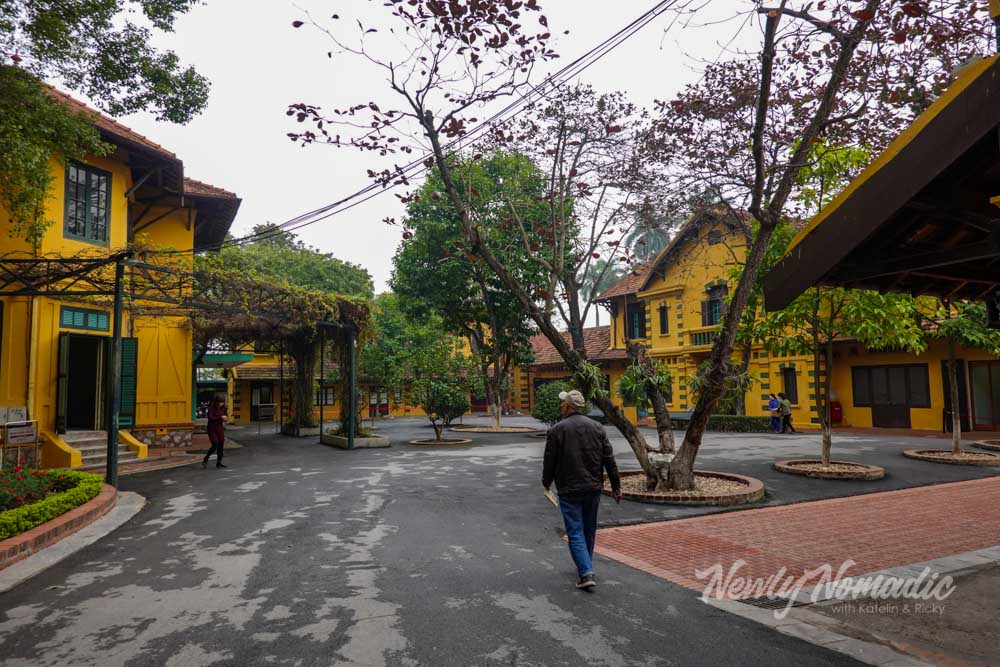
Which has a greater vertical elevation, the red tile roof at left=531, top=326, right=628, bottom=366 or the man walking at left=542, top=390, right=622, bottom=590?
the red tile roof at left=531, top=326, right=628, bottom=366

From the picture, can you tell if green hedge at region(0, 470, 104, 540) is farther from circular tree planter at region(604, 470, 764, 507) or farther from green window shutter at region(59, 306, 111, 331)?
circular tree planter at region(604, 470, 764, 507)

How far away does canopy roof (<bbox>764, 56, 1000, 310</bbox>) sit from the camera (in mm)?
3303

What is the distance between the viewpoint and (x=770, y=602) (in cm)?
494

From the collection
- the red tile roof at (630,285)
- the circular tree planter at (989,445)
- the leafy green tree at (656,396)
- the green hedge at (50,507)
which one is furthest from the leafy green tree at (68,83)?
the red tile roof at (630,285)

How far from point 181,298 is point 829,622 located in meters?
11.7

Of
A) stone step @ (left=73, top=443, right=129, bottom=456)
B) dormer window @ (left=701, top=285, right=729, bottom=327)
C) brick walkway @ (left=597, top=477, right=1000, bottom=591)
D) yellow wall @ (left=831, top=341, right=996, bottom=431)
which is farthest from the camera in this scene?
dormer window @ (left=701, top=285, right=729, bottom=327)

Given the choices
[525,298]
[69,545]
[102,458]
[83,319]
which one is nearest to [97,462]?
[102,458]

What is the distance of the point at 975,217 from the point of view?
4.16 metres

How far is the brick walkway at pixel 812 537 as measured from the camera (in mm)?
6062

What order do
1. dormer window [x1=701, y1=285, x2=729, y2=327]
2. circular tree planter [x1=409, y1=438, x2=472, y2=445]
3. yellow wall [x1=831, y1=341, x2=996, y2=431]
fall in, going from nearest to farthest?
circular tree planter [x1=409, y1=438, x2=472, y2=445], yellow wall [x1=831, y1=341, x2=996, y2=431], dormer window [x1=701, y1=285, x2=729, y2=327]

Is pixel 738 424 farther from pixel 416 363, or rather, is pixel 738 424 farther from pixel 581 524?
pixel 581 524

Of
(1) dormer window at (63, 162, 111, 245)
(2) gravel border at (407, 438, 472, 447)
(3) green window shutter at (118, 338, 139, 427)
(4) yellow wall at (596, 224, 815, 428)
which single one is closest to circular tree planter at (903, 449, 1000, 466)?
(4) yellow wall at (596, 224, 815, 428)

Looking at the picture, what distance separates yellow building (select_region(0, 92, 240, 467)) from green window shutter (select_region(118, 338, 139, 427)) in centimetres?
2

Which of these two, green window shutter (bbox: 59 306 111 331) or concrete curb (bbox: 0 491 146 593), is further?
green window shutter (bbox: 59 306 111 331)
